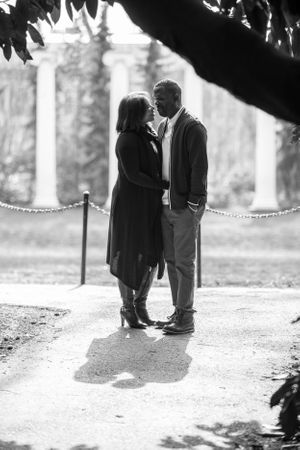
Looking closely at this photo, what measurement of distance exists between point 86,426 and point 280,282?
722 centimetres

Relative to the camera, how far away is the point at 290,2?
399 centimetres

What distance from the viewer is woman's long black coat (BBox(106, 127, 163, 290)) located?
744 cm

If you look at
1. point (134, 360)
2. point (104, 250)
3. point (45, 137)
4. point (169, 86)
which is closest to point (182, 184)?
point (169, 86)

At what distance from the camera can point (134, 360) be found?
257 inches

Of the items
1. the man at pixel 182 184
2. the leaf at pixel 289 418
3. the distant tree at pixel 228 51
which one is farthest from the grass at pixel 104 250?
the distant tree at pixel 228 51

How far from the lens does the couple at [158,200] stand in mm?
7281

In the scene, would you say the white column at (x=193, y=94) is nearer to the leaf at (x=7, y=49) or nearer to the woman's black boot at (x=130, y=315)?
the woman's black boot at (x=130, y=315)

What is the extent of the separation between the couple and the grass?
3.90 metres

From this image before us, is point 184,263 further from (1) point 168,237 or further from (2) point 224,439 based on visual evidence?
(2) point 224,439

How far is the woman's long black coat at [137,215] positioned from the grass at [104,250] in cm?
397

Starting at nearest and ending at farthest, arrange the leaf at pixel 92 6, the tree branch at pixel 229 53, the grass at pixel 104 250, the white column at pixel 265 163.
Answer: the tree branch at pixel 229 53
the leaf at pixel 92 6
the grass at pixel 104 250
the white column at pixel 265 163

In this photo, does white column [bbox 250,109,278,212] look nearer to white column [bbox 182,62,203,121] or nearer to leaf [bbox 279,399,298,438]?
white column [bbox 182,62,203,121]

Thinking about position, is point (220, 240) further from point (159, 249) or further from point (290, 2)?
point (290, 2)

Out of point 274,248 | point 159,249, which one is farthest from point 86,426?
point 274,248
